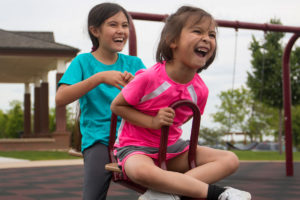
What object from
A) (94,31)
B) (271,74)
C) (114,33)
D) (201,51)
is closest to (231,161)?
(201,51)

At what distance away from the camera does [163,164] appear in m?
1.82

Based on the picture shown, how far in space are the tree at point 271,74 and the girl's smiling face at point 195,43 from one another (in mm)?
14834

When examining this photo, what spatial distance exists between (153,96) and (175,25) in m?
0.31

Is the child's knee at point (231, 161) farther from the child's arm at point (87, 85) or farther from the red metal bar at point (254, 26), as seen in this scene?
the red metal bar at point (254, 26)

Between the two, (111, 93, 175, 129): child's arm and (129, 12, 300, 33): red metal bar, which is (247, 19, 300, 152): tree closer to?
(129, 12, 300, 33): red metal bar

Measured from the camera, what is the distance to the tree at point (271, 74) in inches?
690

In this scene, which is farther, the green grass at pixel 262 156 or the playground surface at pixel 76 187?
the green grass at pixel 262 156

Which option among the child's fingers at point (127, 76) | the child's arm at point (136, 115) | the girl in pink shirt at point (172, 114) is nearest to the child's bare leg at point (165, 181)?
the girl in pink shirt at point (172, 114)

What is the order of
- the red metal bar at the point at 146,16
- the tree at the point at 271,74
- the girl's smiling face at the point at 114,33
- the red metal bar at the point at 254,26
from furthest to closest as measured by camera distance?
1. the tree at the point at 271,74
2. the red metal bar at the point at 254,26
3. the red metal bar at the point at 146,16
4. the girl's smiling face at the point at 114,33

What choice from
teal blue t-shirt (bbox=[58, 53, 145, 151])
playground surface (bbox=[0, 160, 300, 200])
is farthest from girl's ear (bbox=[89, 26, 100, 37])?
playground surface (bbox=[0, 160, 300, 200])

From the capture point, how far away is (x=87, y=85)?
2.20m

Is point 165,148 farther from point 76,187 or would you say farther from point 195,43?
point 76,187

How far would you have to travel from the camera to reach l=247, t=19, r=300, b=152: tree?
57.5 ft

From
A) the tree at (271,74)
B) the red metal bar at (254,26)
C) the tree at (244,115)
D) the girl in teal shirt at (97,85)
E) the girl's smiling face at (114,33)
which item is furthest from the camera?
the tree at (244,115)
